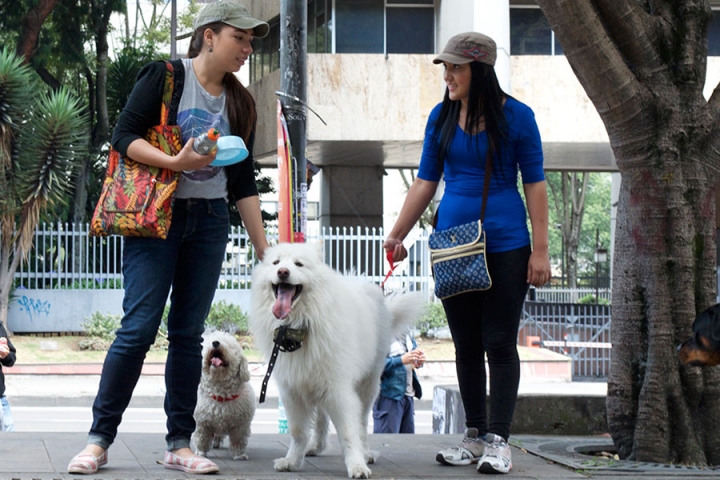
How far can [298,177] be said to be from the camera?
28.7 feet

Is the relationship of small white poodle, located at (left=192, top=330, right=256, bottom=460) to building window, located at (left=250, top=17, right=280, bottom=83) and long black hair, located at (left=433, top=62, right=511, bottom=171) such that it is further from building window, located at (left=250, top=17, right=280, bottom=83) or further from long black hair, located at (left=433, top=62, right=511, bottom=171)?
building window, located at (left=250, top=17, right=280, bottom=83)

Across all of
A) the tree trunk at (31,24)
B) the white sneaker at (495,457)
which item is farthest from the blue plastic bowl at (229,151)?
the tree trunk at (31,24)

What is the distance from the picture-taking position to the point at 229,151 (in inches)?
178

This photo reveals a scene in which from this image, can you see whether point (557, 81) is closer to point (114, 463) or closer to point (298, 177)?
point (298, 177)

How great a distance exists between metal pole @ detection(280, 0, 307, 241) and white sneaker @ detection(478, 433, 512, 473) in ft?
12.3

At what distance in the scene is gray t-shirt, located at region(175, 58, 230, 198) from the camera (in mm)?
4699

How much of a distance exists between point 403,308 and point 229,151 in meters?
1.95

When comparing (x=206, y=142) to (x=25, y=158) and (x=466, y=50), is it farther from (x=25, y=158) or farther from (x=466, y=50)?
(x=25, y=158)

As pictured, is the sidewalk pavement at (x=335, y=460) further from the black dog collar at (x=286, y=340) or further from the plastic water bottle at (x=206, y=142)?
the plastic water bottle at (x=206, y=142)

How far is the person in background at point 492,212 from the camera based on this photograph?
199 inches

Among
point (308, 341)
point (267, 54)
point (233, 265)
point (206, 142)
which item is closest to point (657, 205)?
point (308, 341)

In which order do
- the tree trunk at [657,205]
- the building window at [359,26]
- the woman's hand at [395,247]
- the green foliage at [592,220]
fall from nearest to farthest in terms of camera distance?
the tree trunk at [657,205], the woman's hand at [395,247], the building window at [359,26], the green foliage at [592,220]

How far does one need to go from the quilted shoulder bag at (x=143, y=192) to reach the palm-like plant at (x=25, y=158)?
53.0 ft

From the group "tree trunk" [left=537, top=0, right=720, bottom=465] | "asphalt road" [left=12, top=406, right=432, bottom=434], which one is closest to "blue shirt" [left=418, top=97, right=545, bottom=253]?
"tree trunk" [left=537, top=0, right=720, bottom=465]
